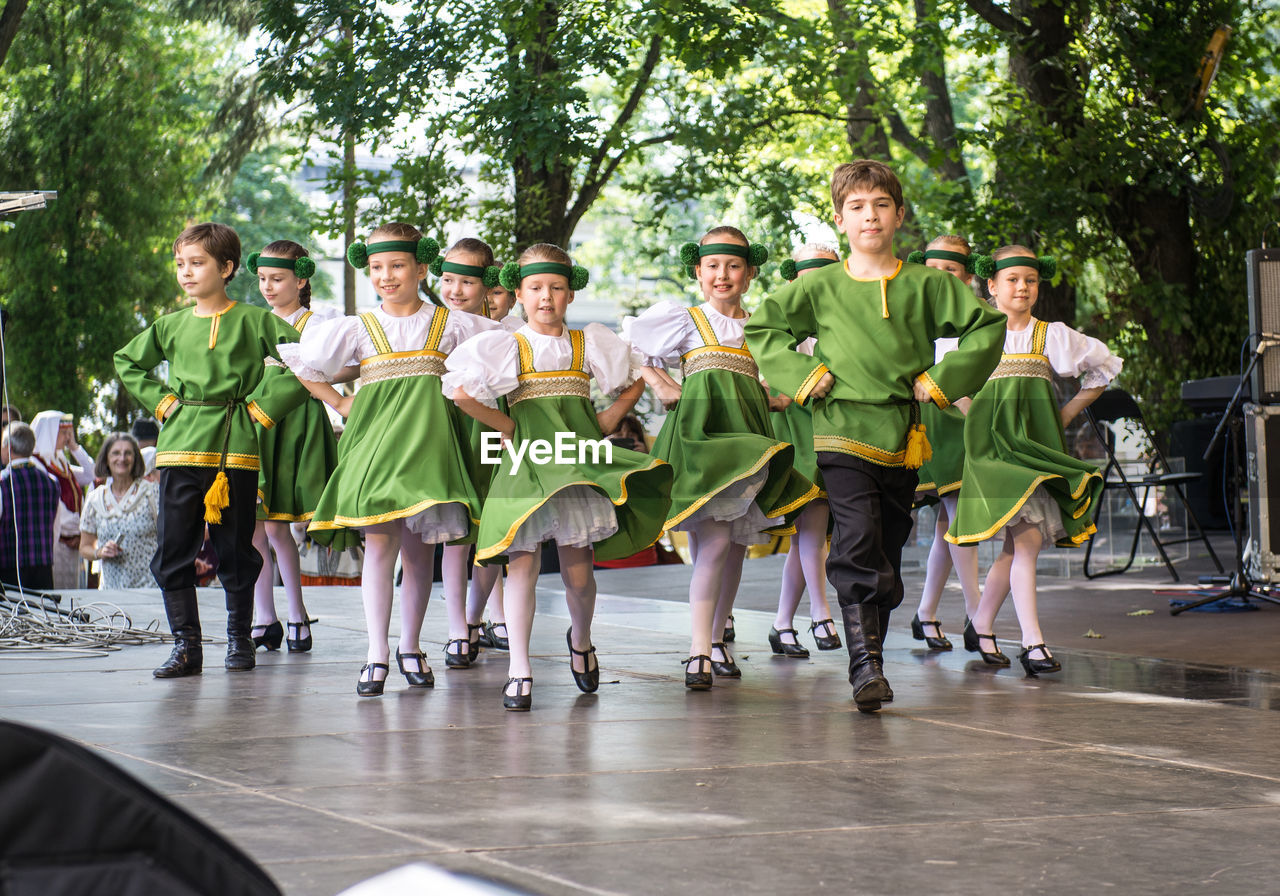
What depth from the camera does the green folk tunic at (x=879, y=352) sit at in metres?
5.26

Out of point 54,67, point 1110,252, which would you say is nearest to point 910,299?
point 1110,252

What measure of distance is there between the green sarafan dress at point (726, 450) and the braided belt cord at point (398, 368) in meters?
0.89

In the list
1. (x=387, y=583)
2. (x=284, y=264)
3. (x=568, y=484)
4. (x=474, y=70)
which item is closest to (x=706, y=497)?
(x=568, y=484)

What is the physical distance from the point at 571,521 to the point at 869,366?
3.91ft

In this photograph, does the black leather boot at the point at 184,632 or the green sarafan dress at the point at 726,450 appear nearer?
the green sarafan dress at the point at 726,450

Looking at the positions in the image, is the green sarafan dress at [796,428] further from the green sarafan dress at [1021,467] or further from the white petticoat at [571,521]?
the white petticoat at [571,521]

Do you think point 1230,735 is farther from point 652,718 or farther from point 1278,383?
point 1278,383

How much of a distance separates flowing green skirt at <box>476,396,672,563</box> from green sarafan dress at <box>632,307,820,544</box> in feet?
1.09

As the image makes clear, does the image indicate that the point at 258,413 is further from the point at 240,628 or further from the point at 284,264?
the point at 284,264

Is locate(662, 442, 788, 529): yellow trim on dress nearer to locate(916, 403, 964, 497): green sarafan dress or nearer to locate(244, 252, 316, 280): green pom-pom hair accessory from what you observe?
locate(916, 403, 964, 497): green sarafan dress

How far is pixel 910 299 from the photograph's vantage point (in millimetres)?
5352

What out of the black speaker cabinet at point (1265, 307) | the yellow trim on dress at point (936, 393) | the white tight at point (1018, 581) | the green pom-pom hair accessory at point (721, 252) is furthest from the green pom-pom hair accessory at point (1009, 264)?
the black speaker cabinet at point (1265, 307)

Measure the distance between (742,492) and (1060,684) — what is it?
1.44 meters

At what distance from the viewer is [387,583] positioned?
5.77 meters
